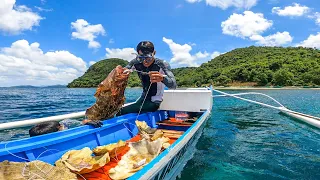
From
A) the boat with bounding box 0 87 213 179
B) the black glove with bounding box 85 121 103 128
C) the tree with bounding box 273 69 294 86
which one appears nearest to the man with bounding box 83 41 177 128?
the boat with bounding box 0 87 213 179

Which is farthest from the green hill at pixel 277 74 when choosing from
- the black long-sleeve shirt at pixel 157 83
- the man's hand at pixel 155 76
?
the man's hand at pixel 155 76

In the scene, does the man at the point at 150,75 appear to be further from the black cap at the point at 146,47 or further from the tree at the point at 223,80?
the tree at the point at 223,80

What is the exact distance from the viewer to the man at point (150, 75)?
488 cm

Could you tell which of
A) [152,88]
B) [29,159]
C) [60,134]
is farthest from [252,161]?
[29,159]

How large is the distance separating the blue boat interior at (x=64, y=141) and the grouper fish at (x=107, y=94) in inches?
15.1

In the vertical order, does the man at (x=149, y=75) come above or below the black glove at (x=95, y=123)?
above

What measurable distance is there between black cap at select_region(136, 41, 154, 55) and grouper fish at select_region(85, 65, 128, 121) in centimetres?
67

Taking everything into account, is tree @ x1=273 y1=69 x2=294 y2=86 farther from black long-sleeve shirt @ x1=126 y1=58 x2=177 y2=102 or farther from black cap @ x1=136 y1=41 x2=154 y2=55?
black cap @ x1=136 y1=41 x2=154 y2=55

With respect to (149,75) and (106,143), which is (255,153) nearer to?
(149,75)

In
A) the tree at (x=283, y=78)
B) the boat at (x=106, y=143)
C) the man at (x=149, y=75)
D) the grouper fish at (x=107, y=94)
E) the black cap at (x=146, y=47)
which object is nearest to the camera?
the boat at (x=106, y=143)

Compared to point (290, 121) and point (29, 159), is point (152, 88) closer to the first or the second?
point (29, 159)

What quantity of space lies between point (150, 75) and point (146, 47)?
0.77 metres

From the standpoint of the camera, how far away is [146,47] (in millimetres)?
5055

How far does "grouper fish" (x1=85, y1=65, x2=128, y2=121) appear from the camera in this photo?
15.4 feet
